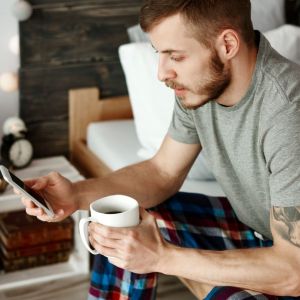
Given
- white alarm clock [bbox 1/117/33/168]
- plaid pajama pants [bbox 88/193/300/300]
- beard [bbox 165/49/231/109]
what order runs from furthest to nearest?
1. white alarm clock [bbox 1/117/33/168]
2. plaid pajama pants [bbox 88/193/300/300]
3. beard [bbox 165/49/231/109]

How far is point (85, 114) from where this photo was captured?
2.39 metres

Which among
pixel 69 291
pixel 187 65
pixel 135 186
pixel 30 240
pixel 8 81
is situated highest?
pixel 187 65

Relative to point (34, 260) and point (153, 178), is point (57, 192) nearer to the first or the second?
point (153, 178)

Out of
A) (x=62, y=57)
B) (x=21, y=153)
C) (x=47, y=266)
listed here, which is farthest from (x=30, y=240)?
(x=62, y=57)

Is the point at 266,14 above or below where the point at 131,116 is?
above

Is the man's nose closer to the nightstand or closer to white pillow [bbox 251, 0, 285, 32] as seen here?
the nightstand

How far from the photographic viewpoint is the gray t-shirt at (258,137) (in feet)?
4.21

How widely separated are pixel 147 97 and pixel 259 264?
0.93m

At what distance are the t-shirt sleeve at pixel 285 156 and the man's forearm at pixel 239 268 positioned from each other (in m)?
0.11

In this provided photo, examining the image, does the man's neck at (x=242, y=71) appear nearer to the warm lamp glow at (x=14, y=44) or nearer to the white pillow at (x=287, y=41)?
the white pillow at (x=287, y=41)

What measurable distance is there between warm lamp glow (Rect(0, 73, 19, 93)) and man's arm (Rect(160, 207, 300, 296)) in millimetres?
1117

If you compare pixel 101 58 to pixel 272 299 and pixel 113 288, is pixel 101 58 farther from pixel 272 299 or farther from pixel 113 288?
pixel 272 299

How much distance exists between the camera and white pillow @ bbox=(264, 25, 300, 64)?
6.91 feet

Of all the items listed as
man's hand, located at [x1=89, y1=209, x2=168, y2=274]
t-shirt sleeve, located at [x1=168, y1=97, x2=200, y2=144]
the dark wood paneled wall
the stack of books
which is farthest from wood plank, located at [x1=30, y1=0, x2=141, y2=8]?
man's hand, located at [x1=89, y1=209, x2=168, y2=274]
